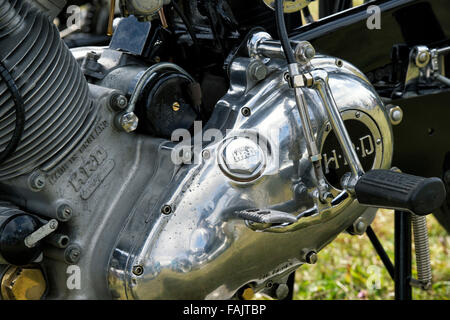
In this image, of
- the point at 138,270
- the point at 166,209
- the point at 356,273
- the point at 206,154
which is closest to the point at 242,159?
the point at 206,154

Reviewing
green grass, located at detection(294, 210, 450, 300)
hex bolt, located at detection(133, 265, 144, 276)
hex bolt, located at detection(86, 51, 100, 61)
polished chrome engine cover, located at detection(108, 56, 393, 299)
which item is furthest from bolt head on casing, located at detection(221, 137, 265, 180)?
green grass, located at detection(294, 210, 450, 300)

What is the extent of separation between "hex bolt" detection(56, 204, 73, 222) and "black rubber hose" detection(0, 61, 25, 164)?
151 mm

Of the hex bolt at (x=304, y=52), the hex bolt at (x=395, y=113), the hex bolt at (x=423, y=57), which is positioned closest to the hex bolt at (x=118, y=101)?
the hex bolt at (x=304, y=52)

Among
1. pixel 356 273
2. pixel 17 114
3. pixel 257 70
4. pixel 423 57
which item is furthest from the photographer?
pixel 356 273

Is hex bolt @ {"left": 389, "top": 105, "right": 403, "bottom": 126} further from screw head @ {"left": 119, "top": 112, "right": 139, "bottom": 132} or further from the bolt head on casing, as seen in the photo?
screw head @ {"left": 119, "top": 112, "right": 139, "bottom": 132}

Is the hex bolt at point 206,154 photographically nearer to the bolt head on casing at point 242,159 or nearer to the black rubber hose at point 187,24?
the bolt head on casing at point 242,159

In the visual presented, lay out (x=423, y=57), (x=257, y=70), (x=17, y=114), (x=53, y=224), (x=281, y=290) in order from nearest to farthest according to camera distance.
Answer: (x=17, y=114) → (x=53, y=224) → (x=257, y=70) → (x=281, y=290) → (x=423, y=57)

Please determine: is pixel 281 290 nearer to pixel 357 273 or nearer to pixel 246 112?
pixel 246 112

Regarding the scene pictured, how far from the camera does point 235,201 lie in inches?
51.1

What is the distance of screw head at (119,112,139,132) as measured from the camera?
4.25 feet

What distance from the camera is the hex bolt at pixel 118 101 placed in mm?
1298

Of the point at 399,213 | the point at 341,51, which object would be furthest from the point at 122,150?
the point at 399,213

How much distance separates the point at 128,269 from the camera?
4.13 feet
